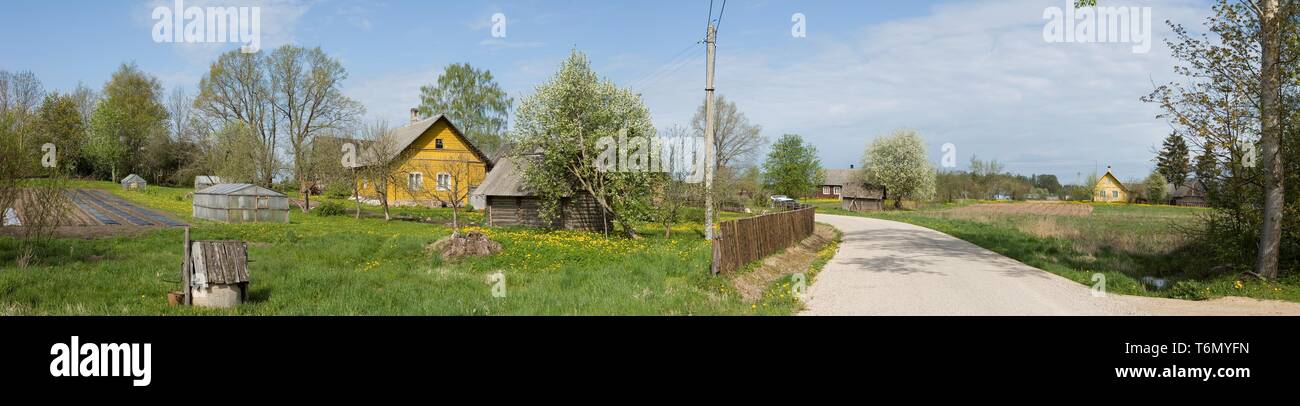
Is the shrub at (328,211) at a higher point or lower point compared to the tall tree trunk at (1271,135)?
lower

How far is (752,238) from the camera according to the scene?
15.0 meters

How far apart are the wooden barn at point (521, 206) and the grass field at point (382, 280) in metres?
7.00

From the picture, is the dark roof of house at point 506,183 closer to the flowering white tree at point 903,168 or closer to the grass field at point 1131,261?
the grass field at point 1131,261

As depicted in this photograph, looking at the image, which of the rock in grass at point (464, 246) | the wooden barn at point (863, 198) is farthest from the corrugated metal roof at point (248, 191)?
the wooden barn at point (863, 198)

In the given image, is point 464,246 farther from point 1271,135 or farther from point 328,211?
point 328,211

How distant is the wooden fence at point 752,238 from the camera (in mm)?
12602

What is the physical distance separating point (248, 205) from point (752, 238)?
2515cm

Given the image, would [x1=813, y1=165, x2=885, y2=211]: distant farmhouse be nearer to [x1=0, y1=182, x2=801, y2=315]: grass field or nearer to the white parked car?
the white parked car

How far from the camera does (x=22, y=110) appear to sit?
49.3ft

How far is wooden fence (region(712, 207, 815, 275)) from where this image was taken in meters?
12.6

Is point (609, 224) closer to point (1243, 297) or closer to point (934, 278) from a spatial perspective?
point (934, 278)

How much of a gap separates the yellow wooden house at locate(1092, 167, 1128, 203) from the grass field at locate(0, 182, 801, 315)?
110 meters

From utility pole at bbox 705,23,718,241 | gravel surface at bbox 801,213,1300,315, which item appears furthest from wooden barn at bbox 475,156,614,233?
gravel surface at bbox 801,213,1300,315

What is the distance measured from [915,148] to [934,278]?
59825 mm
